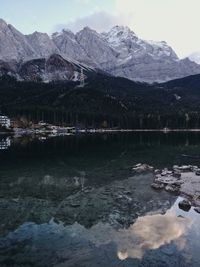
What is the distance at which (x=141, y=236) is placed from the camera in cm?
4203

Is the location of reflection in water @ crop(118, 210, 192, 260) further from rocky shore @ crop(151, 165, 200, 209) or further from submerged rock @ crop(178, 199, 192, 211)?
rocky shore @ crop(151, 165, 200, 209)

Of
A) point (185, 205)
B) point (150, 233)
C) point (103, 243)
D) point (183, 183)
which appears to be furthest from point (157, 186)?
point (103, 243)

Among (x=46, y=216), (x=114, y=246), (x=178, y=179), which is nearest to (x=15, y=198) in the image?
(x=46, y=216)

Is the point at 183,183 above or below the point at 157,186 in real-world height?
above

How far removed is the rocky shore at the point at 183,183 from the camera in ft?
190

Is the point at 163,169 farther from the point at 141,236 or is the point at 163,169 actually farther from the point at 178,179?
the point at 141,236

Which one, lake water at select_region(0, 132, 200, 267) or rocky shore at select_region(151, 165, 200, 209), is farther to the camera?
rocky shore at select_region(151, 165, 200, 209)

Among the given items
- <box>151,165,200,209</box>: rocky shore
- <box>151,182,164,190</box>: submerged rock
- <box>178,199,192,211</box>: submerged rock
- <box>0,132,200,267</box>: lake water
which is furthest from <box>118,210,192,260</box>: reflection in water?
<box>151,182,164,190</box>: submerged rock

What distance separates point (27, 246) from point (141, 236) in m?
12.7

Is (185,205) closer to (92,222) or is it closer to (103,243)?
(92,222)

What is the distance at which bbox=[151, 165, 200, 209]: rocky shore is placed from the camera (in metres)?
58.0

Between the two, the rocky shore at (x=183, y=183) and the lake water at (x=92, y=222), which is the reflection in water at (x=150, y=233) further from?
the rocky shore at (x=183, y=183)

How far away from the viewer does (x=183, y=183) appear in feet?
232

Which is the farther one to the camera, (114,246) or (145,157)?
(145,157)
